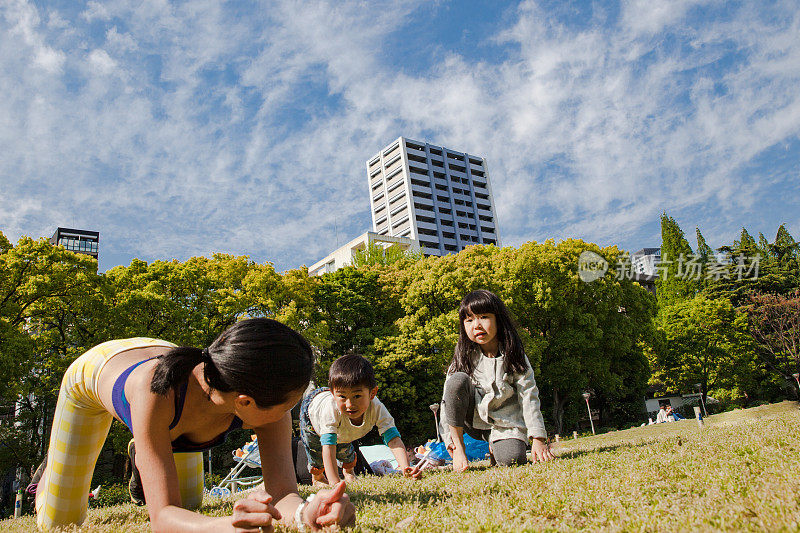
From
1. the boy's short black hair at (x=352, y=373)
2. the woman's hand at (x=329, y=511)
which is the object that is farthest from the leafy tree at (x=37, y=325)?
the woman's hand at (x=329, y=511)

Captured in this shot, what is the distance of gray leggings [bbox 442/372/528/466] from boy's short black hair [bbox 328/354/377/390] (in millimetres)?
766

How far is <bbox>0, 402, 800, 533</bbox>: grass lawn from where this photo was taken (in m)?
1.87

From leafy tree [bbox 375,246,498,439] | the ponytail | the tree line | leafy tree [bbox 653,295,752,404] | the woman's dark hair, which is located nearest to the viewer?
the woman's dark hair

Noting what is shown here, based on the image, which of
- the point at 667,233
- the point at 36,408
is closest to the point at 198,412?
the point at 36,408

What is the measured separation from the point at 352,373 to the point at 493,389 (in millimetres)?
1371

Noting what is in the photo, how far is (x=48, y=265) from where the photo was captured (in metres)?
19.4

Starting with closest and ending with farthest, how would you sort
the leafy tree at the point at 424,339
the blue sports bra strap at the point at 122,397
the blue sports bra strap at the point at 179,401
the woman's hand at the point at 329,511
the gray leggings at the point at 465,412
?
1. the woman's hand at the point at 329,511
2. the blue sports bra strap at the point at 179,401
3. the blue sports bra strap at the point at 122,397
4. the gray leggings at the point at 465,412
5. the leafy tree at the point at 424,339

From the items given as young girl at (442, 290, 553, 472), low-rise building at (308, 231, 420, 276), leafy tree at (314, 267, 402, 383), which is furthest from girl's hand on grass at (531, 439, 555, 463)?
low-rise building at (308, 231, 420, 276)

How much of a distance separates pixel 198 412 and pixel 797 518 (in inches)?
102

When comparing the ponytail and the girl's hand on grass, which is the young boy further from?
the ponytail

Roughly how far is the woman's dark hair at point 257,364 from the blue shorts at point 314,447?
11.8 feet

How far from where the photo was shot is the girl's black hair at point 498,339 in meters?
5.00

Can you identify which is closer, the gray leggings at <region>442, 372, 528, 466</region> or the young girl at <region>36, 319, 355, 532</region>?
the young girl at <region>36, 319, 355, 532</region>

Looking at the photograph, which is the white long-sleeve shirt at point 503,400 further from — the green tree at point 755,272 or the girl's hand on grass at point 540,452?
the green tree at point 755,272
